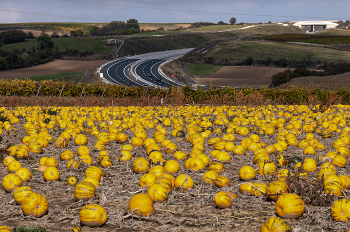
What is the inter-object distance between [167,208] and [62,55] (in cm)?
11513

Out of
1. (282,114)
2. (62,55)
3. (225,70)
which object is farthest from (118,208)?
(62,55)

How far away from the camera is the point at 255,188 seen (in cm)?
490

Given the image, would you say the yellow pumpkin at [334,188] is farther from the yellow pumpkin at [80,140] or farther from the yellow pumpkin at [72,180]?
the yellow pumpkin at [80,140]

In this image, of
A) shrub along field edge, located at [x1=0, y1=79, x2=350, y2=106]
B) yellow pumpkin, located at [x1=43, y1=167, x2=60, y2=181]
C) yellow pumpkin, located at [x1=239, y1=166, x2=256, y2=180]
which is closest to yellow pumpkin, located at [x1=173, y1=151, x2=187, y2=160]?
yellow pumpkin, located at [x1=239, y1=166, x2=256, y2=180]

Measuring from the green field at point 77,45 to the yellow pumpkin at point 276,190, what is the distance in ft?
370

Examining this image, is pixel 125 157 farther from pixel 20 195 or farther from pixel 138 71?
pixel 138 71

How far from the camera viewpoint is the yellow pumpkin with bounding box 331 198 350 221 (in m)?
4.04

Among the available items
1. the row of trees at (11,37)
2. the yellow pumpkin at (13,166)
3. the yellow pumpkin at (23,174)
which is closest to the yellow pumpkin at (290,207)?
the yellow pumpkin at (23,174)

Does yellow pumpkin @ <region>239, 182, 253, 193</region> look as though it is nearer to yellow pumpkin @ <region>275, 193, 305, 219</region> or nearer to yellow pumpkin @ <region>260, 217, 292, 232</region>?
yellow pumpkin @ <region>275, 193, 305, 219</region>

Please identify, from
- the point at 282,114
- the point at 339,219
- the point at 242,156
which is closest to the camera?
the point at 339,219

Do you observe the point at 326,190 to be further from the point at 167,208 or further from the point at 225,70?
the point at 225,70

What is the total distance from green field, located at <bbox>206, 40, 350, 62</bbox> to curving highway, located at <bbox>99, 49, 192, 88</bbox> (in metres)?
18.4

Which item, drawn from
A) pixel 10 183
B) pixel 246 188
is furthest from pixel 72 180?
pixel 246 188

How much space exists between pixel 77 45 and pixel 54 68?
32.7 meters
